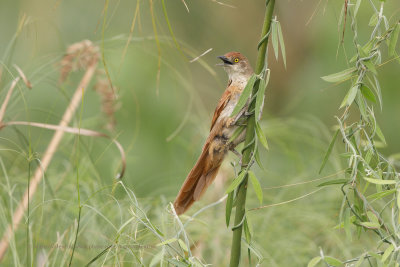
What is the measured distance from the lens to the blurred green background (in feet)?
8.96

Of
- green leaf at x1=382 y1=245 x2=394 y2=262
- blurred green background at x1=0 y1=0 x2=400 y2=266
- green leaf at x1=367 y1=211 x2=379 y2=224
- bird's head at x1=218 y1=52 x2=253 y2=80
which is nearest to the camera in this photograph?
green leaf at x1=382 y1=245 x2=394 y2=262

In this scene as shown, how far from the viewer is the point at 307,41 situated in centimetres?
767

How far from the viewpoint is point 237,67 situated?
303 centimetres

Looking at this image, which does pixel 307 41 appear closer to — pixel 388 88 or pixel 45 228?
pixel 388 88

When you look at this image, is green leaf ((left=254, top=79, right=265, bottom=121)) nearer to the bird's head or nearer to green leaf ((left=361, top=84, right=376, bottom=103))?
green leaf ((left=361, top=84, right=376, bottom=103))

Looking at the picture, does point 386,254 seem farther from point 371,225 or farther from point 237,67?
point 237,67

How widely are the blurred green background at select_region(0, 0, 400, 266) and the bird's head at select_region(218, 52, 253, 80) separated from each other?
112mm

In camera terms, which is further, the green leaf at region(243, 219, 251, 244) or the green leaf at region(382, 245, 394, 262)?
the green leaf at region(243, 219, 251, 244)

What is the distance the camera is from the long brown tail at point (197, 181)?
2.30 meters

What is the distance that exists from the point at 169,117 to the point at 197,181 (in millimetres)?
3823

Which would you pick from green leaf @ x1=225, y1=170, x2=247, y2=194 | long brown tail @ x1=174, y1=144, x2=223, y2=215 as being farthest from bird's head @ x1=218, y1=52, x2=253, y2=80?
green leaf @ x1=225, y1=170, x2=247, y2=194

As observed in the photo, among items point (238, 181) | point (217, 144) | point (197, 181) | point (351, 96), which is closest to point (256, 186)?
point (238, 181)

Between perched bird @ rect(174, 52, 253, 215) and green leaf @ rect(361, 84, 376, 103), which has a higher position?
green leaf @ rect(361, 84, 376, 103)

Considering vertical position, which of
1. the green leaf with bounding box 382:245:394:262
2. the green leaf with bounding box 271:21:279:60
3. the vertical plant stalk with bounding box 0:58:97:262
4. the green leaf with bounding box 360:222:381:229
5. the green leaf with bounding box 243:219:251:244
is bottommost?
the vertical plant stalk with bounding box 0:58:97:262
